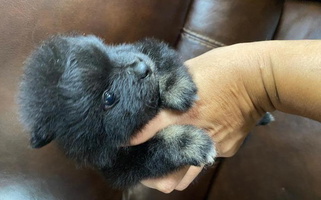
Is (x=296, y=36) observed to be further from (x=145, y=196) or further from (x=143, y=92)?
(x=145, y=196)

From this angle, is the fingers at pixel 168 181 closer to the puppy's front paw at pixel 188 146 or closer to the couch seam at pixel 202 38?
the puppy's front paw at pixel 188 146

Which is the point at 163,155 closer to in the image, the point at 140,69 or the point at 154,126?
the point at 154,126

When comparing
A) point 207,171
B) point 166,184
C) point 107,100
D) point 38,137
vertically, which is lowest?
point 207,171

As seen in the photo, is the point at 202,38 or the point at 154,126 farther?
the point at 202,38

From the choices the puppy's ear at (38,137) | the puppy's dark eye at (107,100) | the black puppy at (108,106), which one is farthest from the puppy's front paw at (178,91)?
the puppy's ear at (38,137)

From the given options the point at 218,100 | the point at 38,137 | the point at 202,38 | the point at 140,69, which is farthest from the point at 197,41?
the point at 38,137

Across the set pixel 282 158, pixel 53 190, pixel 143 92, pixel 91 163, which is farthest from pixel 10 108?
pixel 282 158

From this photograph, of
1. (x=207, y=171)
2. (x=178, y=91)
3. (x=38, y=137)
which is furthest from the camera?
(x=207, y=171)

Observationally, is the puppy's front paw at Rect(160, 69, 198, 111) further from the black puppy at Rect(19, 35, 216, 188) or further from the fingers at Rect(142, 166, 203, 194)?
the fingers at Rect(142, 166, 203, 194)
